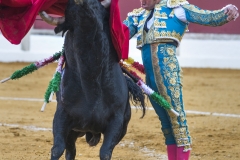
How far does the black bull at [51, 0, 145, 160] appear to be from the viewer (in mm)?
3494

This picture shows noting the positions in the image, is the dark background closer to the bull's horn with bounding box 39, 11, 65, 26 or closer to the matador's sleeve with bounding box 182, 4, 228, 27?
the matador's sleeve with bounding box 182, 4, 228, 27

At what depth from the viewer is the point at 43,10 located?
3.45 metres

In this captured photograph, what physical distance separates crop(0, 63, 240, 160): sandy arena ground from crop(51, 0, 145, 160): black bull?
1.37 metres

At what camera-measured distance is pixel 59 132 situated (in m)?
3.65

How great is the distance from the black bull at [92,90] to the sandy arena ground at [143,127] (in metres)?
1.37

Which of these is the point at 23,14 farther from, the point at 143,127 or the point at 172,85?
the point at 143,127

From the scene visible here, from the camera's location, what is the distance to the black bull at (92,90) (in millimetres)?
3494

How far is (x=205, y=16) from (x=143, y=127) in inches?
103

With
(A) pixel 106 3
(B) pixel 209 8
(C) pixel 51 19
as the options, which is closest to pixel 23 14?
(C) pixel 51 19

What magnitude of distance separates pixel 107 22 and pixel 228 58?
745 centimetres

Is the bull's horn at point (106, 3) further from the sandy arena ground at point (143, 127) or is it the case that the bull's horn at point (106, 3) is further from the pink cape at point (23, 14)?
the sandy arena ground at point (143, 127)

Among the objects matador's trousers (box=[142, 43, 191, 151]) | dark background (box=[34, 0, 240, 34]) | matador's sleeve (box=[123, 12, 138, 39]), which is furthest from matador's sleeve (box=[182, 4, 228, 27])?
dark background (box=[34, 0, 240, 34])

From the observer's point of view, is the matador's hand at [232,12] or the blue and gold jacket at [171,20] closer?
the matador's hand at [232,12]

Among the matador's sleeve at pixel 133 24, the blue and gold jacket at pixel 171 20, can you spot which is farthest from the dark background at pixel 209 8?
the blue and gold jacket at pixel 171 20
